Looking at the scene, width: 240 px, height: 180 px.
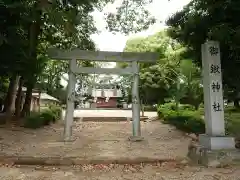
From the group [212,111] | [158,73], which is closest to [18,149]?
[212,111]

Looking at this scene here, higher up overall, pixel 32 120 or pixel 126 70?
pixel 126 70

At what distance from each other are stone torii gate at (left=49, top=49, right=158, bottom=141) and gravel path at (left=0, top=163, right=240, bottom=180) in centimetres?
408

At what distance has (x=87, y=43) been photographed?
16.8m

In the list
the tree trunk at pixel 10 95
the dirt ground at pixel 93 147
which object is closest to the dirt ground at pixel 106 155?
the dirt ground at pixel 93 147

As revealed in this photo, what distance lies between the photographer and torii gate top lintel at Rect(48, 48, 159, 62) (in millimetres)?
11125

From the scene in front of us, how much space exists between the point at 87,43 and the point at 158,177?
11.9 metres

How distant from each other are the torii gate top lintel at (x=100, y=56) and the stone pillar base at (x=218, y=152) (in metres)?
5.34

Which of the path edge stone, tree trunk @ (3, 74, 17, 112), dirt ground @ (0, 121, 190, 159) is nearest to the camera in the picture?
the path edge stone

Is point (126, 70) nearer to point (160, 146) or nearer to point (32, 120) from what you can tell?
point (160, 146)

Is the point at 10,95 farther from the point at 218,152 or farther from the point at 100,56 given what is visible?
the point at 218,152

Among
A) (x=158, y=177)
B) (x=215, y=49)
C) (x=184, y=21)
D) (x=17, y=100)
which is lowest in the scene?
(x=158, y=177)

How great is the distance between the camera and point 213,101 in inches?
288

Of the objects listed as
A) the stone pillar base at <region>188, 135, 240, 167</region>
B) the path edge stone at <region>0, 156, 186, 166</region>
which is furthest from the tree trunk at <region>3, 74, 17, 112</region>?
the stone pillar base at <region>188, 135, 240, 167</region>

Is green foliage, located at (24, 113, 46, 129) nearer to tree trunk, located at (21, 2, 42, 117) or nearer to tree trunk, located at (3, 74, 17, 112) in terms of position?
tree trunk, located at (3, 74, 17, 112)
